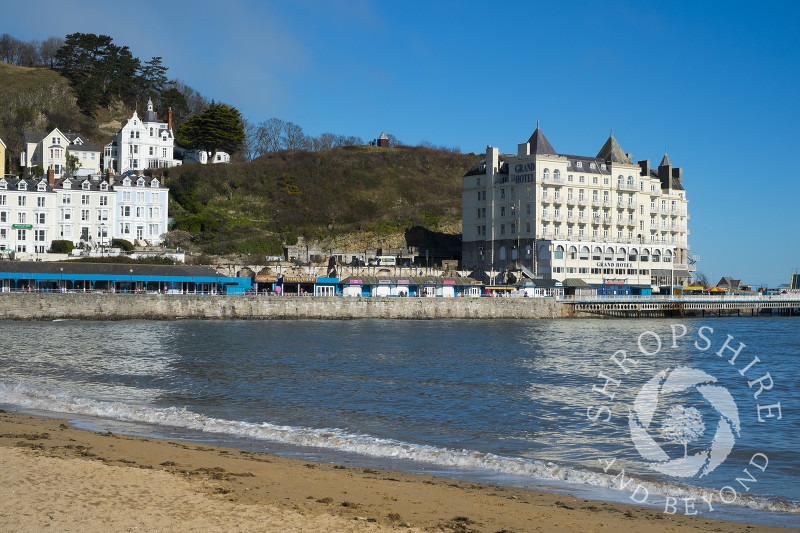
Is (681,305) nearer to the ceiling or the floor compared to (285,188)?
nearer to the floor

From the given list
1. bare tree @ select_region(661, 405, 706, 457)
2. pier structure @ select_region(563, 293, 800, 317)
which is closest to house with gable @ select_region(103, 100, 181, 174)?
pier structure @ select_region(563, 293, 800, 317)

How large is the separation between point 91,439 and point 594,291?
6343cm

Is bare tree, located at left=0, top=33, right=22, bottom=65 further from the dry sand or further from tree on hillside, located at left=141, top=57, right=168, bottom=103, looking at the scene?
the dry sand

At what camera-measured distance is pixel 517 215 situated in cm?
7800

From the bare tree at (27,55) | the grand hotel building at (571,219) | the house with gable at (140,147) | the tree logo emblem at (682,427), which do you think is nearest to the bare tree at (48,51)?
the bare tree at (27,55)

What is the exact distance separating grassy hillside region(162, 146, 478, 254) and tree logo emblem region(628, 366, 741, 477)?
56.0 m

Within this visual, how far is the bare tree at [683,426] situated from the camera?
17031mm

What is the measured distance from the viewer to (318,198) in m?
91.5

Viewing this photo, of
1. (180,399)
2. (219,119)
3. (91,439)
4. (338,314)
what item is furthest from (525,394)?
(219,119)

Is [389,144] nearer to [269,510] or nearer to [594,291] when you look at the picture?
[594,291]

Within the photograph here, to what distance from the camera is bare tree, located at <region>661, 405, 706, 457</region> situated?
17.0 metres

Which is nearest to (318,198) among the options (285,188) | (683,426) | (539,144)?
(285,188)

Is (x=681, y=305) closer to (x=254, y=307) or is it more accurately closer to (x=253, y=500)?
(x=254, y=307)

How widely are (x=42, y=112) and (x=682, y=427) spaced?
9828 centimetres
